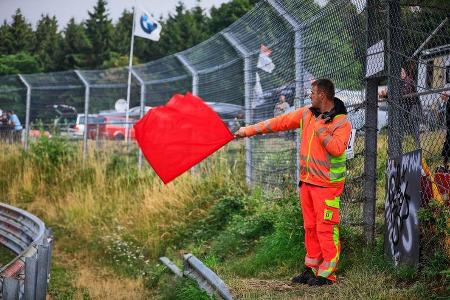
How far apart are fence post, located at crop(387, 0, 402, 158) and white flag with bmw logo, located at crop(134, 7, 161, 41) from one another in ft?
43.2

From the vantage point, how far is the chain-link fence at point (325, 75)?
627cm

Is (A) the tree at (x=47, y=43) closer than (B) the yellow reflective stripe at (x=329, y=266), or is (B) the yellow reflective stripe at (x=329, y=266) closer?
(B) the yellow reflective stripe at (x=329, y=266)

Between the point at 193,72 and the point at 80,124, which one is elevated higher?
the point at 193,72

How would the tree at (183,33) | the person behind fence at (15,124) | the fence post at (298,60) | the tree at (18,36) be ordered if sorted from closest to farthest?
the fence post at (298,60), the person behind fence at (15,124), the tree at (183,33), the tree at (18,36)

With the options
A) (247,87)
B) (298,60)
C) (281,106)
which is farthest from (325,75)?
(247,87)

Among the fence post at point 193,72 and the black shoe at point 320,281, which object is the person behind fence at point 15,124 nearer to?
the fence post at point 193,72

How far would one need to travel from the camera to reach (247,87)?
432 inches

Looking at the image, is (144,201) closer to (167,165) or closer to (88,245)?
(88,245)

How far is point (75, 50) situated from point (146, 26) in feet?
168

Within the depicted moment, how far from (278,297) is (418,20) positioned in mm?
2589

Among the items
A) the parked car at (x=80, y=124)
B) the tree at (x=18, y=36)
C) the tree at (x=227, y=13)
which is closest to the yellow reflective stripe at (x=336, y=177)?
the parked car at (x=80, y=124)

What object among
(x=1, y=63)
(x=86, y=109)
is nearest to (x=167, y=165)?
(x=86, y=109)

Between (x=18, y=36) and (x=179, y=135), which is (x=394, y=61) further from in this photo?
(x=18, y=36)

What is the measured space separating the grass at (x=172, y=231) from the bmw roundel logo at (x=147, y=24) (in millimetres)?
4456
